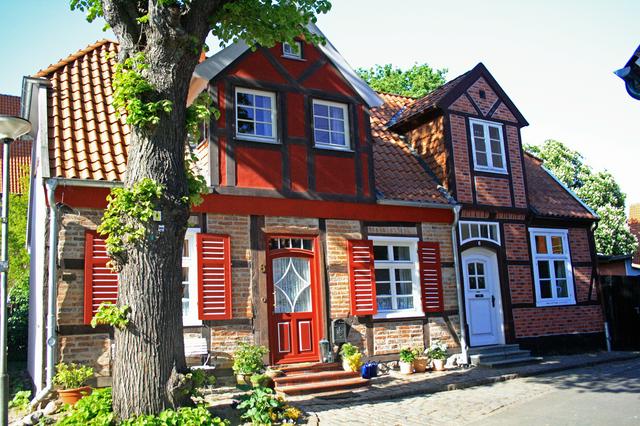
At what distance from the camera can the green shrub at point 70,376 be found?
8609mm

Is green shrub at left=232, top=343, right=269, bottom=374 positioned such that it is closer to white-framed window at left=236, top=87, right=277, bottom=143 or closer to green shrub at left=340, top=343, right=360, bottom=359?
green shrub at left=340, top=343, right=360, bottom=359

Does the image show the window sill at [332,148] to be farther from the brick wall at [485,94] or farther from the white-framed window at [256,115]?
the brick wall at [485,94]

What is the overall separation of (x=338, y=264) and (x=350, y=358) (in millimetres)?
1864

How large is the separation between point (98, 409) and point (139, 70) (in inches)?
153

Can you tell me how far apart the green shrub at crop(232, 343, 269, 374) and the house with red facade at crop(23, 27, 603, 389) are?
308 millimetres

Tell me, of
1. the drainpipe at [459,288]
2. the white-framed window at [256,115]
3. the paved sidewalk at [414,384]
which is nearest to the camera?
the paved sidewalk at [414,384]

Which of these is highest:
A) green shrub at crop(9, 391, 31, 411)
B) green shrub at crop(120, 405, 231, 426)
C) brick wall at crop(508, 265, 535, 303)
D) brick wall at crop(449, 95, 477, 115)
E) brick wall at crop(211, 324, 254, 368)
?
brick wall at crop(449, 95, 477, 115)

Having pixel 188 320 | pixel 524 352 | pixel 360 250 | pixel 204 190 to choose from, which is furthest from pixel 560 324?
pixel 204 190

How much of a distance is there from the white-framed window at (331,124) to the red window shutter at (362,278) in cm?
210

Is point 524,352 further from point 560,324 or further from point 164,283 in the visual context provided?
point 164,283

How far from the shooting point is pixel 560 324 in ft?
48.2

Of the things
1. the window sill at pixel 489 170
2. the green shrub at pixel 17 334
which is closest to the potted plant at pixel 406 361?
the window sill at pixel 489 170

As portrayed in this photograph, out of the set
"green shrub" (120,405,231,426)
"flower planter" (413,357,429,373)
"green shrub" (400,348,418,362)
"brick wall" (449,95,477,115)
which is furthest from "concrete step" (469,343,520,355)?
"green shrub" (120,405,231,426)

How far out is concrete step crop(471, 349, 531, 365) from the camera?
12.7m
